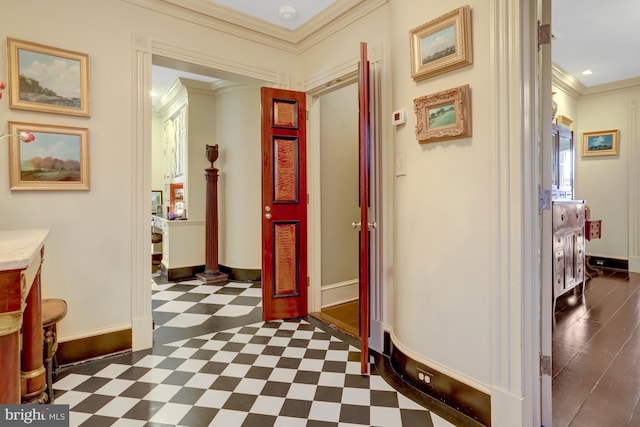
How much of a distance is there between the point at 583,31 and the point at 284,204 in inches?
146

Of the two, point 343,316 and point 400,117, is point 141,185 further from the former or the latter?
point 343,316

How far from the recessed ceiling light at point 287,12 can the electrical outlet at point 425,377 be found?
2922 millimetres

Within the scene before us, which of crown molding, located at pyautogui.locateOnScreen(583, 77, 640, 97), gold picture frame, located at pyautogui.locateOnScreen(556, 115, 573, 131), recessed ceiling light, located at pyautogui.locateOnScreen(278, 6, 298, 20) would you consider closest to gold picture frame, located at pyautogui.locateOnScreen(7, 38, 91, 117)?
recessed ceiling light, located at pyautogui.locateOnScreen(278, 6, 298, 20)

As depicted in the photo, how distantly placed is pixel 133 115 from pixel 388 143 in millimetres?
1914

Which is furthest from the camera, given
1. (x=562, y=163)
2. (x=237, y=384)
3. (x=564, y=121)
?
(x=564, y=121)

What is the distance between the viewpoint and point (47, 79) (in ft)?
7.22

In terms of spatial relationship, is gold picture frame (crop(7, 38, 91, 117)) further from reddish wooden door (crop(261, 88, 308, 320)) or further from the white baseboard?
the white baseboard

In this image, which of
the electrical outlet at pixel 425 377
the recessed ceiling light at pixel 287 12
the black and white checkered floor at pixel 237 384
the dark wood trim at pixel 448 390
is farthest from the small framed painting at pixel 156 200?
the electrical outlet at pixel 425 377

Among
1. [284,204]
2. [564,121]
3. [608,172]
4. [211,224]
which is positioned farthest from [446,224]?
[608,172]

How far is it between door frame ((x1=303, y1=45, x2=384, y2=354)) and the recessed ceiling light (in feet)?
1.80

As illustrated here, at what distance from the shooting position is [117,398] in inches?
73.9

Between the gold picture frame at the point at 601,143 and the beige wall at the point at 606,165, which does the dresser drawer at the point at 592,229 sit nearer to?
the beige wall at the point at 606,165

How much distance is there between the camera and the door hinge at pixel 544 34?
5.24 ft

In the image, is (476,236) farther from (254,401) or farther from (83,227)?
(83,227)
